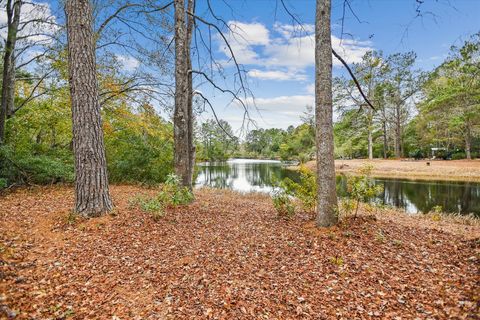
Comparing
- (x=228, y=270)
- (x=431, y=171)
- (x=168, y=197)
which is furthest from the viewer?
(x=431, y=171)

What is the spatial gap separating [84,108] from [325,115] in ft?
13.0

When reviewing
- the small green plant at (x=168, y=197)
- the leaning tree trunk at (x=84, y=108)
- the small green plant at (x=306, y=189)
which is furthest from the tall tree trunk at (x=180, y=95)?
the small green plant at (x=306, y=189)

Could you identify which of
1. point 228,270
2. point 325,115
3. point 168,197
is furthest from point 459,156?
point 228,270

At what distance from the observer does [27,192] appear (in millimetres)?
6613

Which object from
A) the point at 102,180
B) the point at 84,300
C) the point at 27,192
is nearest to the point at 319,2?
the point at 102,180

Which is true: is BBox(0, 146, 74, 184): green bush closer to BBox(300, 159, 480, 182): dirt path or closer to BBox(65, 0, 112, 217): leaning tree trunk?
BBox(65, 0, 112, 217): leaning tree trunk

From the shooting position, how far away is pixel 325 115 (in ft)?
13.1

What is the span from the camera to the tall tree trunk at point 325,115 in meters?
4.00

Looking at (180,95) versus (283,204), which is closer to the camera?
(283,204)

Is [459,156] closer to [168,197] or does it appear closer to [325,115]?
[325,115]

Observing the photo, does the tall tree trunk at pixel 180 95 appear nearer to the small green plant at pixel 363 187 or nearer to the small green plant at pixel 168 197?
the small green plant at pixel 168 197

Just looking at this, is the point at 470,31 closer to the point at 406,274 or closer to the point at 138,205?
the point at 406,274

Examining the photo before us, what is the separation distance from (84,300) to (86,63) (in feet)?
11.9

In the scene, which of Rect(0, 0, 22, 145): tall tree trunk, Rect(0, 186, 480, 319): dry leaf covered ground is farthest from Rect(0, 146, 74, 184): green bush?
Rect(0, 186, 480, 319): dry leaf covered ground
